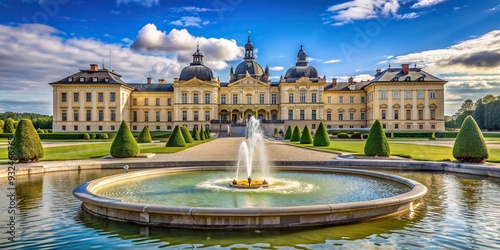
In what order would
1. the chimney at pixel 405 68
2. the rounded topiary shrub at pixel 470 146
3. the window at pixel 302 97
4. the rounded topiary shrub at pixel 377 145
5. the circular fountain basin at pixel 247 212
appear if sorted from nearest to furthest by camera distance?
the circular fountain basin at pixel 247 212 < the rounded topiary shrub at pixel 470 146 < the rounded topiary shrub at pixel 377 145 < the chimney at pixel 405 68 < the window at pixel 302 97

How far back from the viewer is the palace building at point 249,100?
61.2m

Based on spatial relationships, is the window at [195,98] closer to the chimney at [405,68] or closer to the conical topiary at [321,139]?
the chimney at [405,68]

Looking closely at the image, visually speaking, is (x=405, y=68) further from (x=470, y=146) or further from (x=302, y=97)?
(x=470, y=146)

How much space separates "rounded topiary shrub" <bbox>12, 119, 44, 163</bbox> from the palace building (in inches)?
1795

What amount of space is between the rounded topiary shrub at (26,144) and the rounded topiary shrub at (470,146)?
18762 mm

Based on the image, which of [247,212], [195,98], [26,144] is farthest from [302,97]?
[247,212]

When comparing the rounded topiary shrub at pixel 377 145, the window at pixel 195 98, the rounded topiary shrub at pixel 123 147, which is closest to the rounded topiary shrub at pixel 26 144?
the rounded topiary shrub at pixel 123 147

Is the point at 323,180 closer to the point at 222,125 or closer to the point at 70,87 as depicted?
the point at 222,125

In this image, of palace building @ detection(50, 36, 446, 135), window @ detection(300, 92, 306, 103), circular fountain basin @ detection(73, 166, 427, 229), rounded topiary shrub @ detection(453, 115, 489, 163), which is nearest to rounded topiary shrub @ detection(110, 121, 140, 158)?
circular fountain basin @ detection(73, 166, 427, 229)

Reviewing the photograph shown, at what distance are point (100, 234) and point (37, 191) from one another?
17.9ft

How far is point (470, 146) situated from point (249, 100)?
5261 cm

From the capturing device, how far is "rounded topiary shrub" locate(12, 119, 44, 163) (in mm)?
16812

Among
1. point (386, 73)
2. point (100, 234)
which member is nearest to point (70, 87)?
point (386, 73)

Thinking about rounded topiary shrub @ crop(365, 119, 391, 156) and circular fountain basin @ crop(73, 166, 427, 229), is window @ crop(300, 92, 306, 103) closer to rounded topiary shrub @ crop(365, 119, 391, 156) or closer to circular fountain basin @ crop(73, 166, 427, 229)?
rounded topiary shrub @ crop(365, 119, 391, 156)
